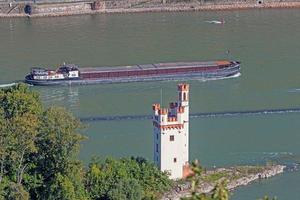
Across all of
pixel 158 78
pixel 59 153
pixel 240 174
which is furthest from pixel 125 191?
pixel 158 78

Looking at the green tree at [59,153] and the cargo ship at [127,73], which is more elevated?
the green tree at [59,153]

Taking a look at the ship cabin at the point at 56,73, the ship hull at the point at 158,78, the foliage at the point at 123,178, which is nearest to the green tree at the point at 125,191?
the foliage at the point at 123,178

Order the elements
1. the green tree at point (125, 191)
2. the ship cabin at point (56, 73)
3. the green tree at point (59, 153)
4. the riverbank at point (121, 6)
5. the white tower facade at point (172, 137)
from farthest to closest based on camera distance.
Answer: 1. the riverbank at point (121, 6)
2. the ship cabin at point (56, 73)
3. the white tower facade at point (172, 137)
4. the green tree at point (125, 191)
5. the green tree at point (59, 153)

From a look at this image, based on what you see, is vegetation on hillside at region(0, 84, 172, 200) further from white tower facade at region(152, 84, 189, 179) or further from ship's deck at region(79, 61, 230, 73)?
ship's deck at region(79, 61, 230, 73)

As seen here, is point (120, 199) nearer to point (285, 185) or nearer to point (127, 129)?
point (285, 185)

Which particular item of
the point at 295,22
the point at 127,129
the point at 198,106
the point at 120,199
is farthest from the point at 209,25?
the point at 120,199

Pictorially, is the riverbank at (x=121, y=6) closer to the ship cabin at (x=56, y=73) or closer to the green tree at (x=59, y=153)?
the ship cabin at (x=56, y=73)

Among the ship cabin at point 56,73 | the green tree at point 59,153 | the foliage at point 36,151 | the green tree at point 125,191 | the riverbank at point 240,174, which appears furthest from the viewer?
the ship cabin at point 56,73

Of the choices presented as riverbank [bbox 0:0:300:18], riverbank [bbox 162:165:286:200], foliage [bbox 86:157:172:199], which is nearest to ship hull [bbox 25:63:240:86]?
riverbank [bbox 162:165:286:200]
